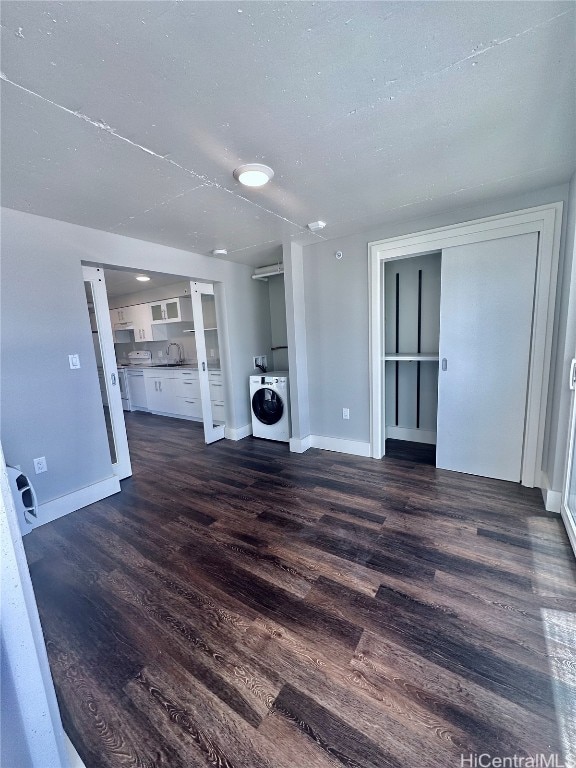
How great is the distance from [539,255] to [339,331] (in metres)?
1.71

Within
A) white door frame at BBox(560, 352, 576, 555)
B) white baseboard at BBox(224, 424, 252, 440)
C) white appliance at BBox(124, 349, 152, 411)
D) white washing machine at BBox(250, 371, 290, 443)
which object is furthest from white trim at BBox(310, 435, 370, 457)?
white appliance at BBox(124, 349, 152, 411)

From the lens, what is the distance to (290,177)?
1805mm

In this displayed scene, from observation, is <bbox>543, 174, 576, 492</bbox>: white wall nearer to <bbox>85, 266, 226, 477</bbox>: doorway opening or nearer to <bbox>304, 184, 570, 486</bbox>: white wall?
<bbox>304, 184, 570, 486</bbox>: white wall

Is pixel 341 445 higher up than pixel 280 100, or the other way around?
pixel 280 100

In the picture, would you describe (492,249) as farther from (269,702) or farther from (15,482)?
(15,482)

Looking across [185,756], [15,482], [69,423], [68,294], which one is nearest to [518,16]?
[185,756]

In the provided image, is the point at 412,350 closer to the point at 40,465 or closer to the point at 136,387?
the point at 40,465

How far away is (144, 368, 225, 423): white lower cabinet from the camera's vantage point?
4.45m

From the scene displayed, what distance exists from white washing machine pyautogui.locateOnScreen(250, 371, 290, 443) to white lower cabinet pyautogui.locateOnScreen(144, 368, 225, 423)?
0.63 m

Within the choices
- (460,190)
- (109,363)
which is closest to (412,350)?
(460,190)

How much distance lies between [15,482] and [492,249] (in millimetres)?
3769

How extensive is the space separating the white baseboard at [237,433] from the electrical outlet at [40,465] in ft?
6.87

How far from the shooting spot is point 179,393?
199 inches

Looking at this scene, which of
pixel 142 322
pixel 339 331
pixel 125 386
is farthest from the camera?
pixel 125 386
